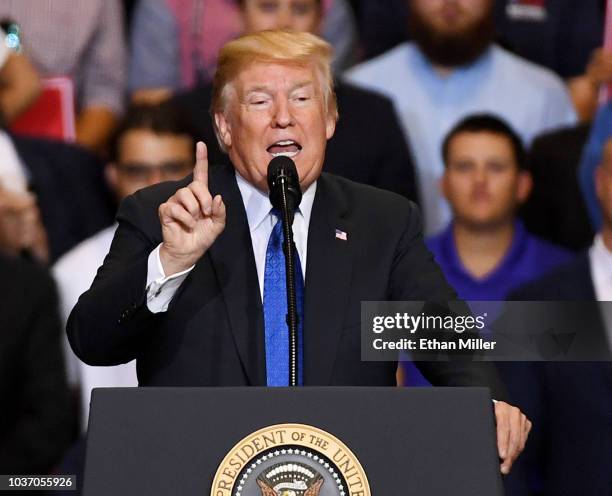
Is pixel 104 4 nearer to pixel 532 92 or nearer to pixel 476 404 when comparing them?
pixel 532 92

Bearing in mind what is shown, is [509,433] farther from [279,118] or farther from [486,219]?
[486,219]

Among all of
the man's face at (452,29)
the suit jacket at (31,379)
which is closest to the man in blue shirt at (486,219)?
the man's face at (452,29)

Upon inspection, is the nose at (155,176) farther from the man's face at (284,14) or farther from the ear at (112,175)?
the man's face at (284,14)

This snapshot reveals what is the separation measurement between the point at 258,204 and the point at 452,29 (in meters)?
1.68

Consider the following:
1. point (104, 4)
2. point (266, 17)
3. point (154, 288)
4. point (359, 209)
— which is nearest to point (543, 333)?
point (359, 209)

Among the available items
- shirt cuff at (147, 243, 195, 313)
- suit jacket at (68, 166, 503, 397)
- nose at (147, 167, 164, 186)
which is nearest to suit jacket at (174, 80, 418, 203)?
nose at (147, 167, 164, 186)

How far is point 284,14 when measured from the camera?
3.02 m

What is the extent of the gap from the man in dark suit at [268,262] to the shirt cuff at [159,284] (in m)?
0.02

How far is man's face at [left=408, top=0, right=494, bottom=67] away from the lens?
3.24 m

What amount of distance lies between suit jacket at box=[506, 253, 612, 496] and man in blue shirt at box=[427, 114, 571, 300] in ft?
1.47

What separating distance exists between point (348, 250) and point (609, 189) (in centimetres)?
116

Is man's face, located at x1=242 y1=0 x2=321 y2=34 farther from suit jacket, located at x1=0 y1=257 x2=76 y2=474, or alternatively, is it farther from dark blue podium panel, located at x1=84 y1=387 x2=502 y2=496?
dark blue podium panel, located at x1=84 y1=387 x2=502 y2=496

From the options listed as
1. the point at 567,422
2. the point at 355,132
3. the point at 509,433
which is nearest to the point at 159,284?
the point at 509,433

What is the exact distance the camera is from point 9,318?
2.49 meters
